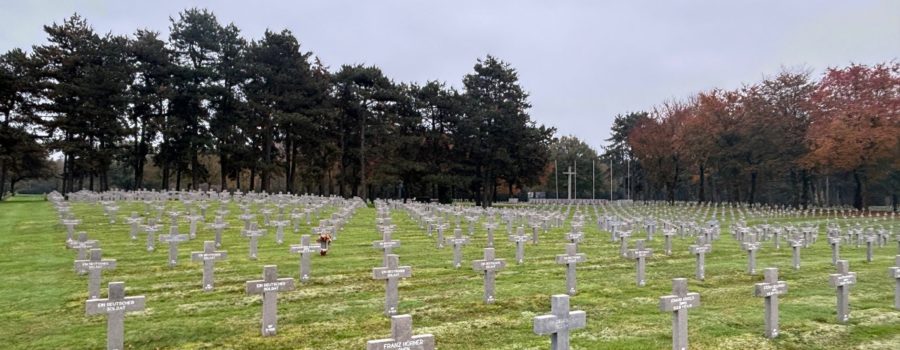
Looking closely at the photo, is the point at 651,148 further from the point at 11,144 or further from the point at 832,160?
the point at 11,144

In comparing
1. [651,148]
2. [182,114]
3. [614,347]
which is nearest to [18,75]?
[182,114]

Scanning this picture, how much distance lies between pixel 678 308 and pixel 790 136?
4626 cm

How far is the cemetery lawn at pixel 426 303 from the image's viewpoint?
6645 mm

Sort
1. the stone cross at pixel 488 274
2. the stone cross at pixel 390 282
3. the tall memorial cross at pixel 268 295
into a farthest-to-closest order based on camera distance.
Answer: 1. the stone cross at pixel 488 274
2. the stone cross at pixel 390 282
3. the tall memorial cross at pixel 268 295

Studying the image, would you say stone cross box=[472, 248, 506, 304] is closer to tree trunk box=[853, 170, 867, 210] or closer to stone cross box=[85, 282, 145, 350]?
stone cross box=[85, 282, 145, 350]

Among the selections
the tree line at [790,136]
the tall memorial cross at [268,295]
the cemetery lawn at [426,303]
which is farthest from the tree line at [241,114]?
the tall memorial cross at [268,295]

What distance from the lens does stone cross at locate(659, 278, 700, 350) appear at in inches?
243

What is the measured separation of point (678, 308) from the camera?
245 inches

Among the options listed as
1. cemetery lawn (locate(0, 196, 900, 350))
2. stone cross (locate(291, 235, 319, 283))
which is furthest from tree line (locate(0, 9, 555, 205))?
stone cross (locate(291, 235, 319, 283))

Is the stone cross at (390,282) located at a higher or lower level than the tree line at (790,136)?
lower

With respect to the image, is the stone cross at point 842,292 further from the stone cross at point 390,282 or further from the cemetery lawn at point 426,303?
the stone cross at point 390,282

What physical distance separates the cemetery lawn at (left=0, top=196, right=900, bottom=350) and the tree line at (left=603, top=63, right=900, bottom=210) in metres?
28.9

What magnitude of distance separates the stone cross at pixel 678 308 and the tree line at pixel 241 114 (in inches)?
1365

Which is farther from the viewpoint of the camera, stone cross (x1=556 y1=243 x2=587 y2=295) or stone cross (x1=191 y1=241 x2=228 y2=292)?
stone cross (x1=556 y1=243 x2=587 y2=295)
